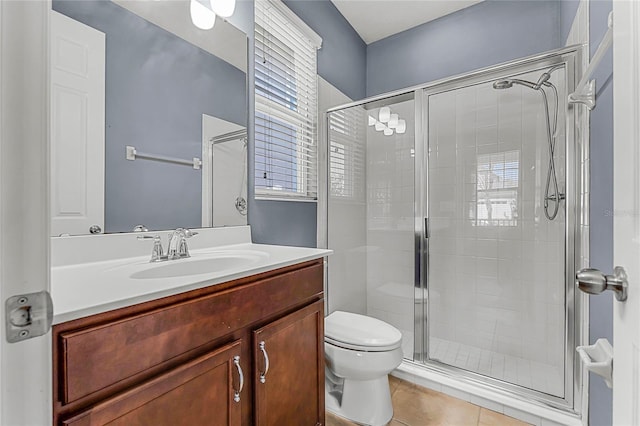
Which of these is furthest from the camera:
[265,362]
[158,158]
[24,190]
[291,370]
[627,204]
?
[158,158]

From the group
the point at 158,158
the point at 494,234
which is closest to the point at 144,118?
the point at 158,158

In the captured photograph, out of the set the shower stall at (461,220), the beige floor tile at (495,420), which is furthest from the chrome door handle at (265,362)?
the beige floor tile at (495,420)

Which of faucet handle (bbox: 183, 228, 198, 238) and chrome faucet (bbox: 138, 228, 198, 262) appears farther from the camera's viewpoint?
faucet handle (bbox: 183, 228, 198, 238)

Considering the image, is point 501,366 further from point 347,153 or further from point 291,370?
point 347,153

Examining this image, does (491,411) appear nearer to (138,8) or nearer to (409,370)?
(409,370)

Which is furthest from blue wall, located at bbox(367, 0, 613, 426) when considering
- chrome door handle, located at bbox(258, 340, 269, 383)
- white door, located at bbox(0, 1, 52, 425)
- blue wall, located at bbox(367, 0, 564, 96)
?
white door, located at bbox(0, 1, 52, 425)

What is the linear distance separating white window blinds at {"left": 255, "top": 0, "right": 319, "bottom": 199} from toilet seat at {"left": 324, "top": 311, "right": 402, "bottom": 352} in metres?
0.82

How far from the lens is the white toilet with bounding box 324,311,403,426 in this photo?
1.49 m

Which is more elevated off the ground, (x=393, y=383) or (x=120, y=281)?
(x=120, y=281)

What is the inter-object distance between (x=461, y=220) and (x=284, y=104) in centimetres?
154

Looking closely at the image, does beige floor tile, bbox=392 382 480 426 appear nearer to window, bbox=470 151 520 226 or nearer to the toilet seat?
the toilet seat

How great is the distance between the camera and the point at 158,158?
49.4 inches

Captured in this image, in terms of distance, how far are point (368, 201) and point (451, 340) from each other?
1.23 metres

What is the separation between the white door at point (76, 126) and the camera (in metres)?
0.98
